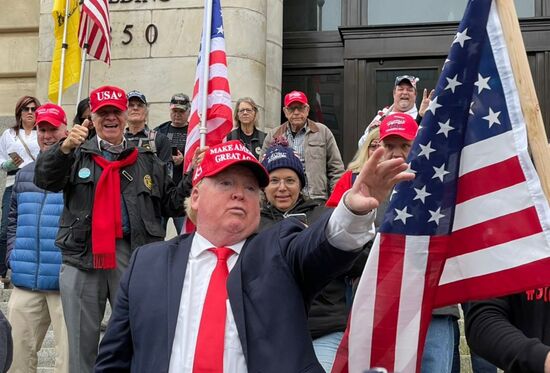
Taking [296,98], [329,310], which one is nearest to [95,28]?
Result: [296,98]

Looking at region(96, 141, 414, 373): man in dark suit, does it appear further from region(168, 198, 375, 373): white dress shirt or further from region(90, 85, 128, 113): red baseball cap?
region(90, 85, 128, 113): red baseball cap

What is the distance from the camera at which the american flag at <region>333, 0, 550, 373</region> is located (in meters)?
3.97

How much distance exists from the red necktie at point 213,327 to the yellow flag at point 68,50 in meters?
8.02

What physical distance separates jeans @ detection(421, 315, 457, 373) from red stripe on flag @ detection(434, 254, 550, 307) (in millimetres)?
1701

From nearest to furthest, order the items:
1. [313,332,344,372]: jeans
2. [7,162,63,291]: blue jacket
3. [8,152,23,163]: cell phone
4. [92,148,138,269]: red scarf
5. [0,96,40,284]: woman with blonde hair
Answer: [313,332,344,372]: jeans
[92,148,138,269]: red scarf
[7,162,63,291]: blue jacket
[0,96,40,284]: woman with blonde hair
[8,152,23,163]: cell phone

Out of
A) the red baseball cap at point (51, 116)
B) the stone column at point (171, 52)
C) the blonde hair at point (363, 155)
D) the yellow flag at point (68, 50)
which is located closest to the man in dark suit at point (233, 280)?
the blonde hair at point (363, 155)

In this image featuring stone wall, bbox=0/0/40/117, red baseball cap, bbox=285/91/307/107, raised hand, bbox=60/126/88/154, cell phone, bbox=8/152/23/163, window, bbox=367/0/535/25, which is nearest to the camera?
raised hand, bbox=60/126/88/154

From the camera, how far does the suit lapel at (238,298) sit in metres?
3.75

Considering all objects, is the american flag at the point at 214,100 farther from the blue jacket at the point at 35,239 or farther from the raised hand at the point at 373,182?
the raised hand at the point at 373,182

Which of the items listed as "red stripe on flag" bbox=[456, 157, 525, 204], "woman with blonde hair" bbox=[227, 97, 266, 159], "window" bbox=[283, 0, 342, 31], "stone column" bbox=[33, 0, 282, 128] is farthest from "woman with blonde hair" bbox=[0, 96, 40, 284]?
"red stripe on flag" bbox=[456, 157, 525, 204]

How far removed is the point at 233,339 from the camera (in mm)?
3793

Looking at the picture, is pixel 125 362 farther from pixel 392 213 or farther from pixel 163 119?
pixel 163 119

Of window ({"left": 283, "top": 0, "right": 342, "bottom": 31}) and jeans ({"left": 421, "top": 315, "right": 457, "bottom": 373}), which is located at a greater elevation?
window ({"left": 283, "top": 0, "right": 342, "bottom": 31})

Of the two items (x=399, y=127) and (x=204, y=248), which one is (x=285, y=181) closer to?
(x=399, y=127)
